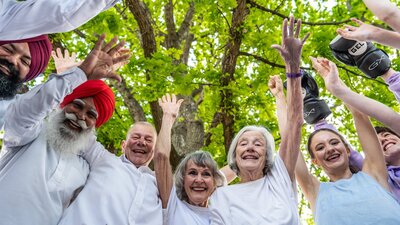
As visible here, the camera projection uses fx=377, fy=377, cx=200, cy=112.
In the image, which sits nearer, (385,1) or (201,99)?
(385,1)

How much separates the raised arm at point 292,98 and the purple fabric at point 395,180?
3.02ft

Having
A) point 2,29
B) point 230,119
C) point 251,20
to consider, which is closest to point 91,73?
point 2,29

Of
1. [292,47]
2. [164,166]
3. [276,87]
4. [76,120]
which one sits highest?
[292,47]

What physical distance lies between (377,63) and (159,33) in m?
5.51

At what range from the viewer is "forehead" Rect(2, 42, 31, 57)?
9.29ft

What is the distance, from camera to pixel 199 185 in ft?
11.0

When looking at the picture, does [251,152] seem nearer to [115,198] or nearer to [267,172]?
[267,172]

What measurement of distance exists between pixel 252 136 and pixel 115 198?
1.35 m

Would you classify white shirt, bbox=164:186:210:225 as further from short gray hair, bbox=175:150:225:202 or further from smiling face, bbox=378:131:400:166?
smiling face, bbox=378:131:400:166

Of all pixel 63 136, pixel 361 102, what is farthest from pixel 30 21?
pixel 361 102

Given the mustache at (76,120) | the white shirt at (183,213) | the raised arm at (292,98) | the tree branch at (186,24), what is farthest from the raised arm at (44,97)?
the tree branch at (186,24)

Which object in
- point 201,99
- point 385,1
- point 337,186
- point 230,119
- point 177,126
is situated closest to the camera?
point 385,1

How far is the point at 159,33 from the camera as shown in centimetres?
847

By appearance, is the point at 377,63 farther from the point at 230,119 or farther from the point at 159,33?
the point at 159,33
